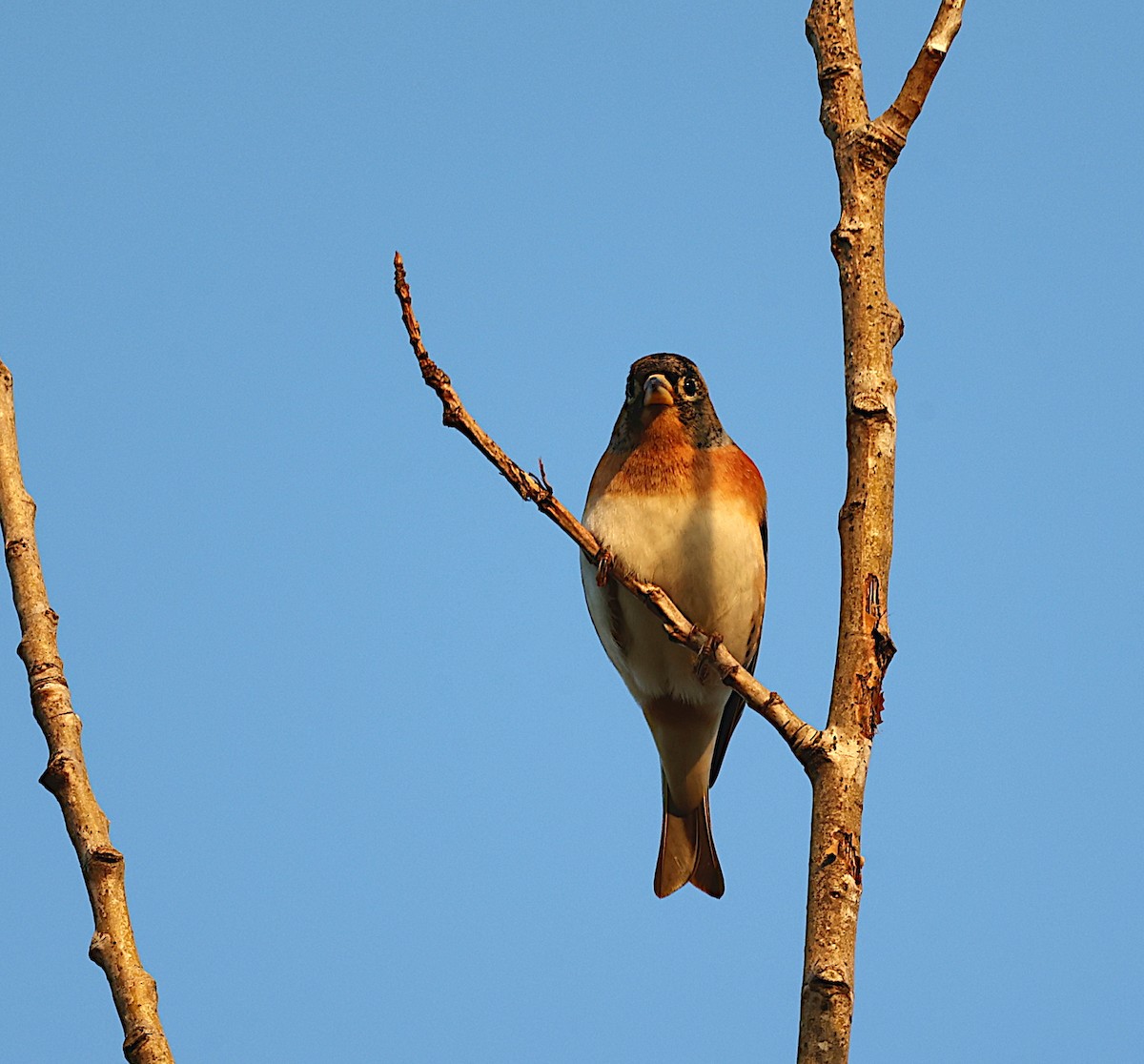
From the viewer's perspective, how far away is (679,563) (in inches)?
265

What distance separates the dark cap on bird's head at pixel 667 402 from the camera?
23.4ft

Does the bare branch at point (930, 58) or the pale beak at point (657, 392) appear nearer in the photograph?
the bare branch at point (930, 58)

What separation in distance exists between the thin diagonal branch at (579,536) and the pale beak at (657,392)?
8.77 ft

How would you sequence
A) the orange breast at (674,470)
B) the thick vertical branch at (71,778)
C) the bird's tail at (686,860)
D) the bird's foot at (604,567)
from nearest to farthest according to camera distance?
the thick vertical branch at (71,778) < the bird's foot at (604,567) < the orange breast at (674,470) < the bird's tail at (686,860)

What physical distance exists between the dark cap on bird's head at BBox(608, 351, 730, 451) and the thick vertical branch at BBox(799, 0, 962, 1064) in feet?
9.92

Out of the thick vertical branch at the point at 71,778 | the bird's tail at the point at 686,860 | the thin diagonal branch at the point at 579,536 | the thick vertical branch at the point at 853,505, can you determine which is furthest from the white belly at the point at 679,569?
the thick vertical branch at the point at 71,778

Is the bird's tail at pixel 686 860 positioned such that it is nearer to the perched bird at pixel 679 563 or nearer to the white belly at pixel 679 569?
the perched bird at pixel 679 563

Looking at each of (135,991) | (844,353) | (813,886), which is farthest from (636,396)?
(135,991)

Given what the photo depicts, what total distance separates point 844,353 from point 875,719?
0.98 m

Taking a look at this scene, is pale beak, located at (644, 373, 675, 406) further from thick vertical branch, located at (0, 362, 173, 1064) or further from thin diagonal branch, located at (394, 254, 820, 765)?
thick vertical branch, located at (0, 362, 173, 1064)

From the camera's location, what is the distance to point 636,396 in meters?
7.28

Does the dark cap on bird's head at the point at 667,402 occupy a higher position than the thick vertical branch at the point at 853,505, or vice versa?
the dark cap on bird's head at the point at 667,402

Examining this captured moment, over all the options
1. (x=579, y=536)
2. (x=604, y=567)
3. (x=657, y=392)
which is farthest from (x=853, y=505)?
(x=657, y=392)

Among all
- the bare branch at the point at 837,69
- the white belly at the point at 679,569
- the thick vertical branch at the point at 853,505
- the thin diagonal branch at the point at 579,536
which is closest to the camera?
the thick vertical branch at the point at 853,505
